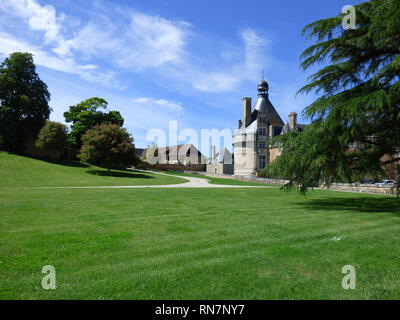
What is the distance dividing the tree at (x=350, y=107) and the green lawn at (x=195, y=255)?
302 centimetres

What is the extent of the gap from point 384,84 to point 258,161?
118 ft

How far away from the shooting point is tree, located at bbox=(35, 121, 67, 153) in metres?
40.0

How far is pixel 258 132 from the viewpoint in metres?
46.6

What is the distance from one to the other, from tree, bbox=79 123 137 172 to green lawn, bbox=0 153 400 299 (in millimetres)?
29123

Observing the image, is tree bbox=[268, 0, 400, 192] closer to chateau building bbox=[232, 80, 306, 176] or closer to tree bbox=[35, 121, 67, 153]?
chateau building bbox=[232, 80, 306, 176]

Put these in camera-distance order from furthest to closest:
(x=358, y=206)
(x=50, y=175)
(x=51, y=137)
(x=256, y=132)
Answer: (x=256, y=132) → (x=51, y=137) → (x=50, y=175) → (x=358, y=206)

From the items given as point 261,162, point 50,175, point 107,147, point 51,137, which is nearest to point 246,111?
point 261,162

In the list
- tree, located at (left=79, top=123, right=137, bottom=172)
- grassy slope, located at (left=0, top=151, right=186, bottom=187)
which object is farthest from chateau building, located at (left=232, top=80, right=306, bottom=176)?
tree, located at (left=79, top=123, right=137, bottom=172)

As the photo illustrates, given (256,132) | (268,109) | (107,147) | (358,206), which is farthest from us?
(268,109)

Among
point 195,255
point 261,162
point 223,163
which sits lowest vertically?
point 195,255

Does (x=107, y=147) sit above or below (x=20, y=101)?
below

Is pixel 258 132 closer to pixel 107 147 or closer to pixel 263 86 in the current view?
pixel 263 86

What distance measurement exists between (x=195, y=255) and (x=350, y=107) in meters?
7.31

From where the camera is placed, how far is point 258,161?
152 ft
